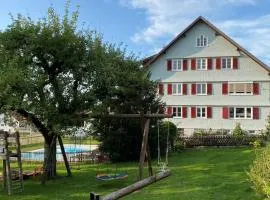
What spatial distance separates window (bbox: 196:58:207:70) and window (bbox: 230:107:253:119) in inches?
217

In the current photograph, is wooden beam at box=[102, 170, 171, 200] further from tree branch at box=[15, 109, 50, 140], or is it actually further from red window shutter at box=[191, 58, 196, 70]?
red window shutter at box=[191, 58, 196, 70]

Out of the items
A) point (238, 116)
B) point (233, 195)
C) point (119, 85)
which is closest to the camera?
point (233, 195)

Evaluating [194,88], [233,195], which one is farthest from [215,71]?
[233,195]

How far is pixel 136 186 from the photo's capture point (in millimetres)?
17656

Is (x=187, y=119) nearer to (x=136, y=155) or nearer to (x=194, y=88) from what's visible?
(x=194, y=88)

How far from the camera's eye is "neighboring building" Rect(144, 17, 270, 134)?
171ft

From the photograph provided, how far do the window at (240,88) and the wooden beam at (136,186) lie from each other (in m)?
Answer: 32.8

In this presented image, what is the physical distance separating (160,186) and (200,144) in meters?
22.5

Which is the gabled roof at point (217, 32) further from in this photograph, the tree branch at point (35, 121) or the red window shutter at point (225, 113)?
the tree branch at point (35, 121)

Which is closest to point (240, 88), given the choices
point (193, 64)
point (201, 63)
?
→ point (201, 63)

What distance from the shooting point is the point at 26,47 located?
20.0 m

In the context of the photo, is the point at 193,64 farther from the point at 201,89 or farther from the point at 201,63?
the point at 201,89

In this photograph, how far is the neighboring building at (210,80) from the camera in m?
52.1

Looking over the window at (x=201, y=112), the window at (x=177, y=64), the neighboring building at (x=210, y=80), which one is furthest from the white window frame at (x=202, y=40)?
the window at (x=201, y=112)
